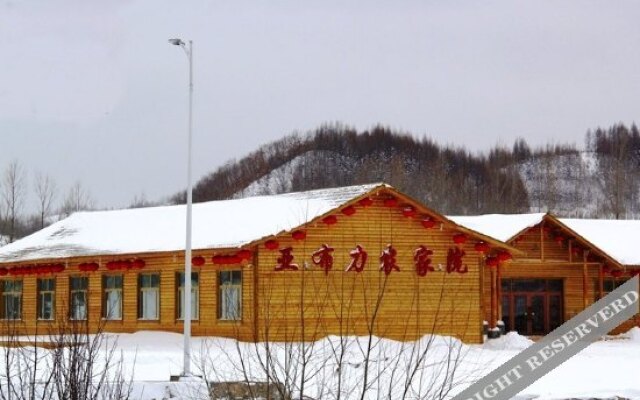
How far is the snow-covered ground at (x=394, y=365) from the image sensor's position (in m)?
19.2

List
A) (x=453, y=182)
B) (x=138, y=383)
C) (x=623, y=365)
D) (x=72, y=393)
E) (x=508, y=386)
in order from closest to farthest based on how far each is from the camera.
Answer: (x=72, y=393), (x=508, y=386), (x=138, y=383), (x=623, y=365), (x=453, y=182)

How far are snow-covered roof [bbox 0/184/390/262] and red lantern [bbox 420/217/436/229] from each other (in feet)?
5.70

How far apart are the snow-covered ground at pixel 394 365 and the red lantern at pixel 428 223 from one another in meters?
3.17

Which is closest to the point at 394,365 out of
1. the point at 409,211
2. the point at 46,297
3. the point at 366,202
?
the point at 366,202

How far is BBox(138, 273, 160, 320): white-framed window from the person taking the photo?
34.2 meters

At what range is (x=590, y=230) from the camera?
143 feet

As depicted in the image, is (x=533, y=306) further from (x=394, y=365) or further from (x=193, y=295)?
(x=394, y=365)

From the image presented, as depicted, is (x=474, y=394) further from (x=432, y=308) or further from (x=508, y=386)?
(x=432, y=308)

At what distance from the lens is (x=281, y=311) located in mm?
30219

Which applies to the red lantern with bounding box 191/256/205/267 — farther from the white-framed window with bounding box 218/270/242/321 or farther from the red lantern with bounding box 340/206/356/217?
the red lantern with bounding box 340/206/356/217

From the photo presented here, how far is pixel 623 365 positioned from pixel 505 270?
1055 cm

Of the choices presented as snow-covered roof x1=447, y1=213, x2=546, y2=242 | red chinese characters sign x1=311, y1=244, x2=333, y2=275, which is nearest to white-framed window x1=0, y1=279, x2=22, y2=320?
red chinese characters sign x1=311, y1=244, x2=333, y2=275

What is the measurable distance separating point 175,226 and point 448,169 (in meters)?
74.9

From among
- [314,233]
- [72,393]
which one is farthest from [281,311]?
[72,393]
